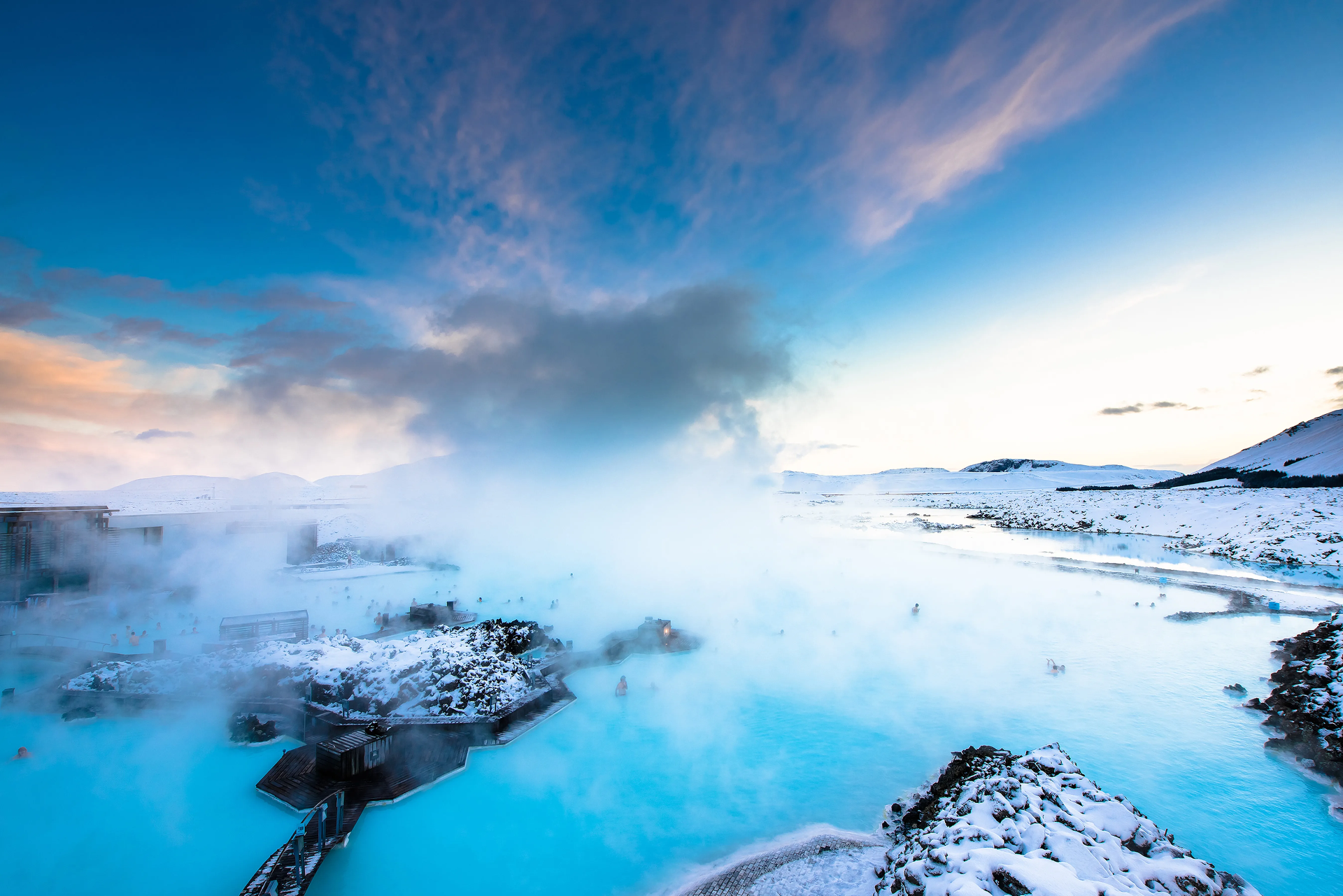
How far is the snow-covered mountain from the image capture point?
78062 millimetres

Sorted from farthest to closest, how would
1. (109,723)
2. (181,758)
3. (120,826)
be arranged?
1. (109,723)
2. (181,758)
3. (120,826)

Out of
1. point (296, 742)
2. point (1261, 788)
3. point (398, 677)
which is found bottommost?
point (1261, 788)

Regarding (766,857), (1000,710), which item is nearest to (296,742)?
(766,857)

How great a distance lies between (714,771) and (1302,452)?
450ft

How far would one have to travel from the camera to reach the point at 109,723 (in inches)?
656

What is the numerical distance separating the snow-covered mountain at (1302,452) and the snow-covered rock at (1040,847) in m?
101

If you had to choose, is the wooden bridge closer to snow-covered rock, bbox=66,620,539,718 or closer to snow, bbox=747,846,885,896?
snow-covered rock, bbox=66,620,539,718

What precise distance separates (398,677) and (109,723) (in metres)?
9.15

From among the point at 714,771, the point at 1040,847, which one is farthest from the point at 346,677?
the point at 1040,847

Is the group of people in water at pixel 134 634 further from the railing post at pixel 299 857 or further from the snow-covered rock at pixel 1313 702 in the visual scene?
the snow-covered rock at pixel 1313 702

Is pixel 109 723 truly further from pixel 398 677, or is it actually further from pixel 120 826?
pixel 398 677

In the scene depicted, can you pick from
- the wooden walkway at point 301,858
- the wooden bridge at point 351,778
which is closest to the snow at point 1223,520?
the wooden bridge at point 351,778

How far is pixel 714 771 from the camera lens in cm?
1552

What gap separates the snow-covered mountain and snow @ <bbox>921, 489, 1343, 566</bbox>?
66.8ft
